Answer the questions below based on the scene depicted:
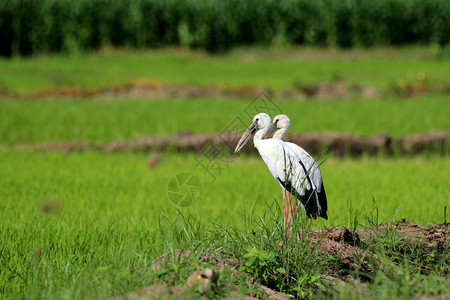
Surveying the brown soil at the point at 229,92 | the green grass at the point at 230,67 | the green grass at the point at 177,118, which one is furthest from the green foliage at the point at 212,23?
the green grass at the point at 177,118

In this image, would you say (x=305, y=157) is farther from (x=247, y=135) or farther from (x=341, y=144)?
(x=341, y=144)

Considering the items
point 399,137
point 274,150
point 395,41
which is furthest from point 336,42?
point 274,150

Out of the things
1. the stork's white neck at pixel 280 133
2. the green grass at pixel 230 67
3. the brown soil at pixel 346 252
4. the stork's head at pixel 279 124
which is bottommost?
the green grass at pixel 230 67

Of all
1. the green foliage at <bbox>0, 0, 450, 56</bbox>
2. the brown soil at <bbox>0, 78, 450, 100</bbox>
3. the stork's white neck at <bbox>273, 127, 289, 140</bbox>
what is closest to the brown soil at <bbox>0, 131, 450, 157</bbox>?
the brown soil at <bbox>0, 78, 450, 100</bbox>

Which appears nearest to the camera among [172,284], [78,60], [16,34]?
[172,284]

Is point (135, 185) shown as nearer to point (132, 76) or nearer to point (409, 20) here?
point (132, 76)

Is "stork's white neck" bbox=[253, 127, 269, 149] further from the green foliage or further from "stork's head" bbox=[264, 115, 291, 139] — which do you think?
the green foliage

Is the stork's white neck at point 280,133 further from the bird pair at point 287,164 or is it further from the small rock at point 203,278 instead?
the small rock at point 203,278

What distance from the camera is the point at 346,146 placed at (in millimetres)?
9727

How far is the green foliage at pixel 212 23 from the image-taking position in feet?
81.0

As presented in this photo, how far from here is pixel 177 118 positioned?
38.9ft

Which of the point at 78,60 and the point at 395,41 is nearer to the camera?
the point at 78,60

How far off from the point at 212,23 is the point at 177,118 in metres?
14.4

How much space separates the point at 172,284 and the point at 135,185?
4119mm
